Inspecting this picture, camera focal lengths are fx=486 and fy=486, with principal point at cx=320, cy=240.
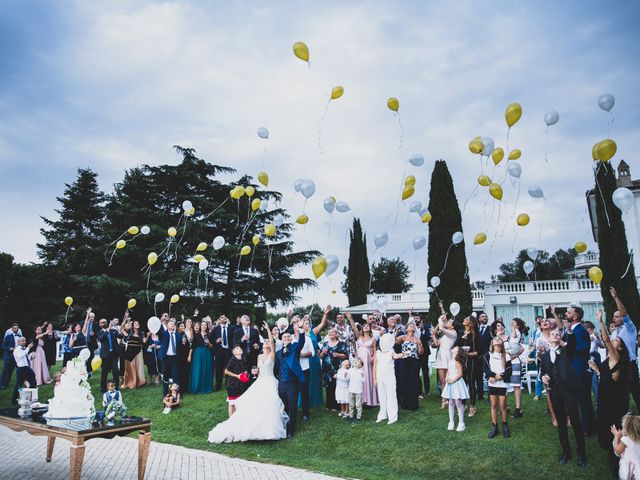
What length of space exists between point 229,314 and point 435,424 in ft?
66.8

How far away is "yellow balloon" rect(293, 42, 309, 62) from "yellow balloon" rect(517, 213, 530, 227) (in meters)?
6.35

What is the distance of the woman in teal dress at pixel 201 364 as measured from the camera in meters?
14.0

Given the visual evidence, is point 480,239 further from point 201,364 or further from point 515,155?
point 201,364

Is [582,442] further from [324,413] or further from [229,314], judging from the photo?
[229,314]

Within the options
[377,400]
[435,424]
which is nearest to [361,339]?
[377,400]

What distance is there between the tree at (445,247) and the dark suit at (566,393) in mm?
16846

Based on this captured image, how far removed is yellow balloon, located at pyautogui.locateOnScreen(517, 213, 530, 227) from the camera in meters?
11.9

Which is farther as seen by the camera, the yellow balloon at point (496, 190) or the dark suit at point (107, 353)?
the dark suit at point (107, 353)

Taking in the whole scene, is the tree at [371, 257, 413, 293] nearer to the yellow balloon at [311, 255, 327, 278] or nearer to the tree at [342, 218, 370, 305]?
the tree at [342, 218, 370, 305]

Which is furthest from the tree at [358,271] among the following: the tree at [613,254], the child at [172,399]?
the child at [172,399]

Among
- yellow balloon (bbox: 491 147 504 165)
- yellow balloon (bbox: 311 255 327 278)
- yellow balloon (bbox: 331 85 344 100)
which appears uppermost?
yellow balloon (bbox: 331 85 344 100)

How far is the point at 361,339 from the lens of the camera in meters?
11.4

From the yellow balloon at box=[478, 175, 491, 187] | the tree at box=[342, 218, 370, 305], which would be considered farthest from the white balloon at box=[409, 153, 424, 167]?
the tree at box=[342, 218, 370, 305]

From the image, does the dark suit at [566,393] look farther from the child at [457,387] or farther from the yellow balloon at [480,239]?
the yellow balloon at [480,239]
